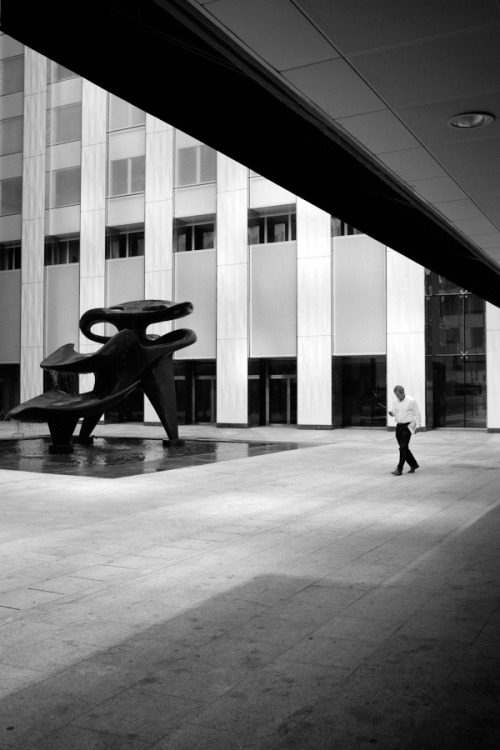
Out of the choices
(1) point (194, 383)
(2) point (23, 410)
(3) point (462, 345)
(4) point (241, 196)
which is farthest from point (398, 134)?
(1) point (194, 383)

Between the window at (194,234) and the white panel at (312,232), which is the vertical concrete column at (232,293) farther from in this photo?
the white panel at (312,232)

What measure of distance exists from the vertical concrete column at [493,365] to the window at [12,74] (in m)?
25.3

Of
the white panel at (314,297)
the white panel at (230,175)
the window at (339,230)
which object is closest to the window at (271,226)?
the white panel at (230,175)

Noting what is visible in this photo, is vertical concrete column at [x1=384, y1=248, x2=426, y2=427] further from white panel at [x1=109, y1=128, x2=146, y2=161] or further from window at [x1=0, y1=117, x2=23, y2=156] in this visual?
window at [x1=0, y1=117, x2=23, y2=156]

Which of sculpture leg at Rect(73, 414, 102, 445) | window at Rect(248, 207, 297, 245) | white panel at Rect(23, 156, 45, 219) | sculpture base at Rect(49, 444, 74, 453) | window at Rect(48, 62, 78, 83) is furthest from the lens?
white panel at Rect(23, 156, 45, 219)

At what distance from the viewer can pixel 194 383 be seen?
3356 centimetres

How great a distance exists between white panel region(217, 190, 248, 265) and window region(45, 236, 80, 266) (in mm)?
8147

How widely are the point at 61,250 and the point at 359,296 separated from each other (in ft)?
50.5

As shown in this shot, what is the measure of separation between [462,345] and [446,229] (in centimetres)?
1752

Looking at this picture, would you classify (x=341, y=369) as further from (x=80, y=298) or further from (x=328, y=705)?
(x=328, y=705)

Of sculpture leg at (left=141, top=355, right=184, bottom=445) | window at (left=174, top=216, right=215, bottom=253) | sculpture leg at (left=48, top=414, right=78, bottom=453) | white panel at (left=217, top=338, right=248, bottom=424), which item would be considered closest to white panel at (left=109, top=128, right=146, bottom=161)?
window at (left=174, top=216, right=215, bottom=253)

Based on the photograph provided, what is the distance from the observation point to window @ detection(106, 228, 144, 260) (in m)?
33.6

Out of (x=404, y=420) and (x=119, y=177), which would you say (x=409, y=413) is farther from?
(x=119, y=177)

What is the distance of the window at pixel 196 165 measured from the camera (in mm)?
31422
